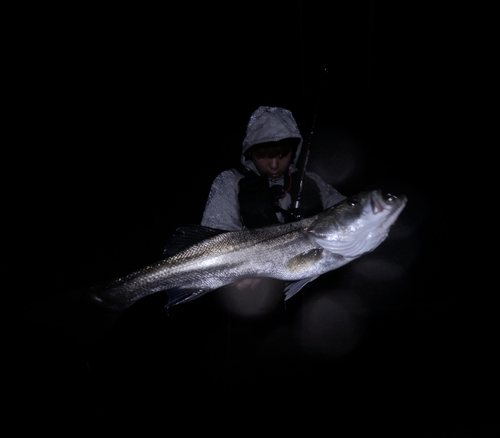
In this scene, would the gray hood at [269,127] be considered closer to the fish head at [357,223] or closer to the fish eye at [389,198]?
the fish head at [357,223]

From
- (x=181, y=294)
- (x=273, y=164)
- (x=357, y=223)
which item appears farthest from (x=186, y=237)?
(x=357, y=223)

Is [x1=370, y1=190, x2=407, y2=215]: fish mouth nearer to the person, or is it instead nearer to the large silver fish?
the large silver fish

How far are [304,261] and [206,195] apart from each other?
1653 mm

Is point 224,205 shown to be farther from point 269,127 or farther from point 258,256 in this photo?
point 269,127

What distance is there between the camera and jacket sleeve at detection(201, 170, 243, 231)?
1667 mm

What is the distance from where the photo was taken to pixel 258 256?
1.35 metres

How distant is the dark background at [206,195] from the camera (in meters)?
2.26

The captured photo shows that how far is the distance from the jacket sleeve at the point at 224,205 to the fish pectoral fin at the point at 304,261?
522 millimetres

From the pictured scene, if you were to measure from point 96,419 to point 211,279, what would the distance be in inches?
83.5

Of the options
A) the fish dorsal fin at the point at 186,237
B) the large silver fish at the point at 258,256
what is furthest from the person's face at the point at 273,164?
the fish dorsal fin at the point at 186,237

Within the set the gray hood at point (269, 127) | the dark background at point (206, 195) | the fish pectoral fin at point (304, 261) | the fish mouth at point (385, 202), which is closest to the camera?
the fish mouth at point (385, 202)

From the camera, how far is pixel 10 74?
91.3 inches

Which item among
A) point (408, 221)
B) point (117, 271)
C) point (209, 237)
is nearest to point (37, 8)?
point (117, 271)

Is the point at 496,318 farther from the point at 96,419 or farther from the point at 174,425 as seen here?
the point at 96,419
